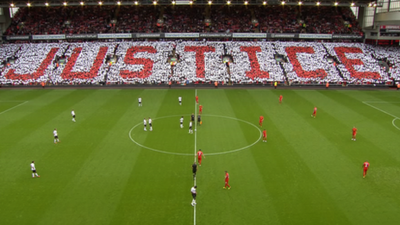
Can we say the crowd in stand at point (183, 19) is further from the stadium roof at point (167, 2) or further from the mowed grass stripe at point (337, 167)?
the mowed grass stripe at point (337, 167)

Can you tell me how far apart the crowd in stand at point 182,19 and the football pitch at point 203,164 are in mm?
29042

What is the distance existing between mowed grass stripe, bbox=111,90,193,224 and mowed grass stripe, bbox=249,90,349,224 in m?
5.13

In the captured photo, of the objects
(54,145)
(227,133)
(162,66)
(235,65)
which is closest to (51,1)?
(162,66)

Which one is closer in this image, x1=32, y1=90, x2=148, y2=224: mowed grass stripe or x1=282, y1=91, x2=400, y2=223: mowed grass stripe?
x1=32, y1=90, x2=148, y2=224: mowed grass stripe

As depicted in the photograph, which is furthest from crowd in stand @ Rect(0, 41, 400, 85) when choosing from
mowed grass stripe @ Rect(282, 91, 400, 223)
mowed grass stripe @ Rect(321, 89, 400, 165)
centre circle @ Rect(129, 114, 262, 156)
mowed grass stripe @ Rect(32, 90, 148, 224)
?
mowed grass stripe @ Rect(282, 91, 400, 223)

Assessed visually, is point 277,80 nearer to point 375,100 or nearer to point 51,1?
point 375,100

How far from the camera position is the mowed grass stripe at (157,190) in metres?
15.9

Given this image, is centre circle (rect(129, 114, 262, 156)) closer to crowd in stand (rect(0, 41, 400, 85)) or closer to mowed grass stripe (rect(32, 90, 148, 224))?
mowed grass stripe (rect(32, 90, 148, 224))

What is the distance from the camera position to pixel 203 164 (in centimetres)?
2181

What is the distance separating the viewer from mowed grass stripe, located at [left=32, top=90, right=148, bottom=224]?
16219 millimetres

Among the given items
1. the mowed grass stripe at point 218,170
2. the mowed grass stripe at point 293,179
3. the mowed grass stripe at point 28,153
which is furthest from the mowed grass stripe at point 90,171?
the mowed grass stripe at point 293,179

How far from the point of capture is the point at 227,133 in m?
28.0

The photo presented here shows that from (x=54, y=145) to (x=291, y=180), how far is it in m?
18.6

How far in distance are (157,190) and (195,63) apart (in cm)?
3976
